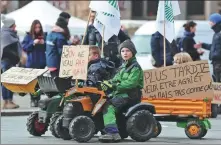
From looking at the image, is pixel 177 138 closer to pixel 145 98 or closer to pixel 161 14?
pixel 145 98

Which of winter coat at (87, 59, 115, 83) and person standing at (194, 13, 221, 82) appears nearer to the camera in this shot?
winter coat at (87, 59, 115, 83)

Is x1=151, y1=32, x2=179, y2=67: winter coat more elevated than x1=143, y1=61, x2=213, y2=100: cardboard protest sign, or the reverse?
x1=151, y1=32, x2=179, y2=67: winter coat

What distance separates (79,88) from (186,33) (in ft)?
26.4

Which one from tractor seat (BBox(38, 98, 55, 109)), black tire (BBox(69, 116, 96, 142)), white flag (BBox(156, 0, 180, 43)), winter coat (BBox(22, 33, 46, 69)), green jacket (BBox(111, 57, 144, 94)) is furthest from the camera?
winter coat (BBox(22, 33, 46, 69))

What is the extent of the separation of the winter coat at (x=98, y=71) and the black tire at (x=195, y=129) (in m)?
1.30

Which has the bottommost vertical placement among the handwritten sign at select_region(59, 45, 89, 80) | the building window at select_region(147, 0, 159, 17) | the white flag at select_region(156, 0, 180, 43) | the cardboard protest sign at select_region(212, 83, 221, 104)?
the cardboard protest sign at select_region(212, 83, 221, 104)

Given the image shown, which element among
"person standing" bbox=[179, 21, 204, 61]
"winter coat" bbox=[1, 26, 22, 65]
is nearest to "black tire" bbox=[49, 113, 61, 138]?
"winter coat" bbox=[1, 26, 22, 65]

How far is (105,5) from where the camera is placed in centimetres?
1515

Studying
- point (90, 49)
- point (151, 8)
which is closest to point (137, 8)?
point (151, 8)

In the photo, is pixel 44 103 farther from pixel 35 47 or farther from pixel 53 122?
pixel 35 47

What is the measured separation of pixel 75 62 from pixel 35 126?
44.6 inches

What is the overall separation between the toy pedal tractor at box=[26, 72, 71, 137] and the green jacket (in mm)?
666

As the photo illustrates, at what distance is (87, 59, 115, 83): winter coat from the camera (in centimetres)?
1337

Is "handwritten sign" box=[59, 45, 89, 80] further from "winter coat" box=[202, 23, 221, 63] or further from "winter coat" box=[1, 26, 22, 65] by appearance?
"winter coat" box=[202, 23, 221, 63]
